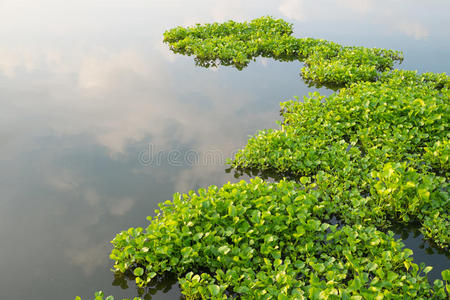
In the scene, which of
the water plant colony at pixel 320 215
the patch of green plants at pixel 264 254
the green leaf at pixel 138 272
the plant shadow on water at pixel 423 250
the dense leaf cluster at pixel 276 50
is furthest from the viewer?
the dense leaf cluster at pixel 276 50

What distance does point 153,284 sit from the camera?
3.91 m

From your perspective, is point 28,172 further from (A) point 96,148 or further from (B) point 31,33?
(B) point 31,33

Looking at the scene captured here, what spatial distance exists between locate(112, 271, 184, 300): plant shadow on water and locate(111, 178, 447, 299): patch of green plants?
9 centimetres

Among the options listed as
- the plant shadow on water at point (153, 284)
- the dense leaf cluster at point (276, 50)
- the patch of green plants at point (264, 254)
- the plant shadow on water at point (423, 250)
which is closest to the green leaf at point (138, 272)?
the patch of green plants at point (264, 254)

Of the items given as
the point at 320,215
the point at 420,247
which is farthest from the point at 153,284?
the point at 420,247

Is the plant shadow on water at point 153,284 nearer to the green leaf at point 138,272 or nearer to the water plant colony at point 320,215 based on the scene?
the water plant colony at point 320,215

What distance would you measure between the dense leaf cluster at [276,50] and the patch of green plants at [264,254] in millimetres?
5972

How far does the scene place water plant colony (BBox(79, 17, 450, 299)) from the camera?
3.55 meters

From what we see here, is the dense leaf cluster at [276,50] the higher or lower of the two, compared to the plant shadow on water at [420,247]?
higher

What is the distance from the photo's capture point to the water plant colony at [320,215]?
3547 mm

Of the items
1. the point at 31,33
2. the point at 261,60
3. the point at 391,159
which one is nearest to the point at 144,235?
the point at 391,159

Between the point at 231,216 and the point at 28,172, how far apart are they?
3959 millimetres

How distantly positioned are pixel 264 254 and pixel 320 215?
1152 mm

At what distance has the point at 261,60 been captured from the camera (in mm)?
11117
